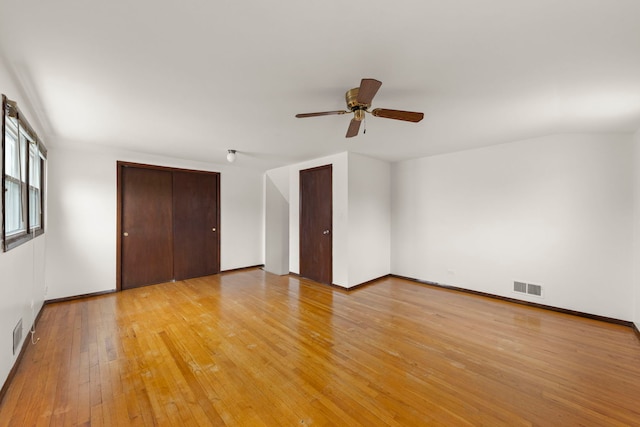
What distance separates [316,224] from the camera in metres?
4.73

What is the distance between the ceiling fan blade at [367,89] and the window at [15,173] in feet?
8.10

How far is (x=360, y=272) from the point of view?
173 inches

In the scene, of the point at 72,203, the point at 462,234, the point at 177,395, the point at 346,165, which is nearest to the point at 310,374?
the point at 177,395

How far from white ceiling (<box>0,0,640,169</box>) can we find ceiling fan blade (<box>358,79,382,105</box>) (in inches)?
6.5

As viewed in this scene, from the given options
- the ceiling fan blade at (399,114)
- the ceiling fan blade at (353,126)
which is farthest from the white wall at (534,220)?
the ceiling fan blade at (353,126)

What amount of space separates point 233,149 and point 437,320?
359 centimetres

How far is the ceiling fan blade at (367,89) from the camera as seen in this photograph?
1.65 metres

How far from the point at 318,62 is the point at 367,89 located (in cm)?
37

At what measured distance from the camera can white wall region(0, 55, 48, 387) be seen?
184 centimetres

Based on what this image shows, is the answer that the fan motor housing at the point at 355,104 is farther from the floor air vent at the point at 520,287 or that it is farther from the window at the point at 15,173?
the floor air vent at the point at 520,287

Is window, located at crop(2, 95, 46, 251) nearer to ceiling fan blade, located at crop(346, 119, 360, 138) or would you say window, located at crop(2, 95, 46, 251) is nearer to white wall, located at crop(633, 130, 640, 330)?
ceiling fan blade, located at crop(346, 119, 360, 138)

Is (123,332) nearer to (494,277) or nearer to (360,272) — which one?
(360,272)

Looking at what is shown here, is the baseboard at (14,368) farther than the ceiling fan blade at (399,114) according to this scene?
No

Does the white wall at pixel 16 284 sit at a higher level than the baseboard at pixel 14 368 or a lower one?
higher
